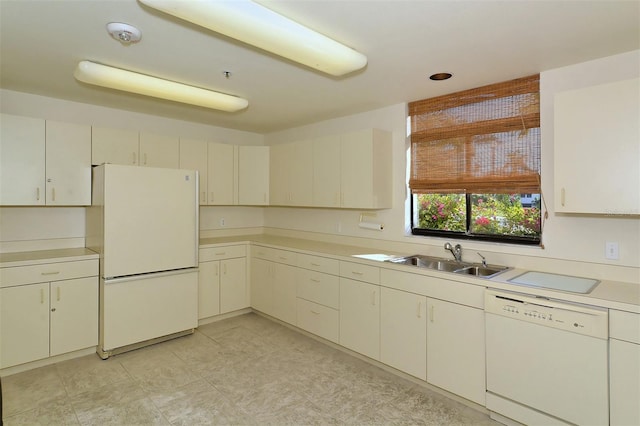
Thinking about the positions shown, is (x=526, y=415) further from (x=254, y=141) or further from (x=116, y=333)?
(x=254, y=141)

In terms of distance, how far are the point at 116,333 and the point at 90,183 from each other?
4.83 feet

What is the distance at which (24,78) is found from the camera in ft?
9.41

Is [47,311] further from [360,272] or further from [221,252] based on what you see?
[360,272]

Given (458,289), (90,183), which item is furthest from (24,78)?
(458,289)

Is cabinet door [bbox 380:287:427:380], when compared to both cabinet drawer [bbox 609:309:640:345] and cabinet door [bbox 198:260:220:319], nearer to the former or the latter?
cabinet drawer [bbox 609:309:640:345]

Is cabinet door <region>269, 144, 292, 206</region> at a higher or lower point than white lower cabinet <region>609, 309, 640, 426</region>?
higher

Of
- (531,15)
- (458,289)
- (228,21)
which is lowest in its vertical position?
(458,289)

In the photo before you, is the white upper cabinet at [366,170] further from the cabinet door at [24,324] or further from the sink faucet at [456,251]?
the cabinet door at [24,324]

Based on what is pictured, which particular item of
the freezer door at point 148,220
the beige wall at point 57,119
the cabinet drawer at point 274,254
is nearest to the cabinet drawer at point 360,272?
the cabinet drawer at point 274,254

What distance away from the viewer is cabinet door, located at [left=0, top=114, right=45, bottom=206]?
294cm

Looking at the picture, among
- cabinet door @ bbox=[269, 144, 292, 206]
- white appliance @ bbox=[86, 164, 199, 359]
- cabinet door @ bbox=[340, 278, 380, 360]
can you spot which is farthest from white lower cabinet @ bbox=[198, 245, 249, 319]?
cabinet door @ bbox=[340, 278, 380, 360]

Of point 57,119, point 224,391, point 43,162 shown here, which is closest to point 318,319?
point 224,391

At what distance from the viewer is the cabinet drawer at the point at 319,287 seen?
330cm

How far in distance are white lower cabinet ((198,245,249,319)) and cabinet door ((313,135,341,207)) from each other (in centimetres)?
123
